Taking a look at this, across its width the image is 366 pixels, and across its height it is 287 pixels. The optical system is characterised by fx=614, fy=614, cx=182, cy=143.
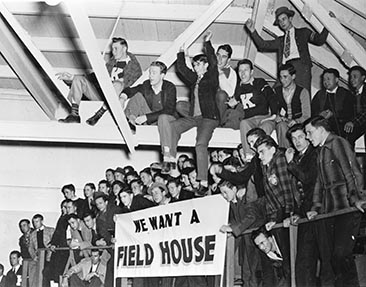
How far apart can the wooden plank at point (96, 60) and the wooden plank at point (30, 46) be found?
1.26m

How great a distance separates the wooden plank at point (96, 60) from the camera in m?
4.70

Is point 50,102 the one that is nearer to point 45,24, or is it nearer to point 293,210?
point 45,24

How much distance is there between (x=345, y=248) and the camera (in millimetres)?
4535

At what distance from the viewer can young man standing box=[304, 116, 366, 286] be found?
4.50 metres

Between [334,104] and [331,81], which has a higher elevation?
[331,81]

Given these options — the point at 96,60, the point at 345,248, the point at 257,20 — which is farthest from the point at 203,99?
the point at 345,248

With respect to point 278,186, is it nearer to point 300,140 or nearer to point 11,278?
point 300,140

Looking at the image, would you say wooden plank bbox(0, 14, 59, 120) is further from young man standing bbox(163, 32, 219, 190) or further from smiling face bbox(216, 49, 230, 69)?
smiling face bbox(216, 49, 230, 69)

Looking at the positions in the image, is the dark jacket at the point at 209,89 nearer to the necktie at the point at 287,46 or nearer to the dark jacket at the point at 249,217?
the necktie at the point at 287,46

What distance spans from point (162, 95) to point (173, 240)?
2.27 meters

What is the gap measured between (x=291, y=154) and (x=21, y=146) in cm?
709

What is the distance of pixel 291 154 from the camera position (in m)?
5.52

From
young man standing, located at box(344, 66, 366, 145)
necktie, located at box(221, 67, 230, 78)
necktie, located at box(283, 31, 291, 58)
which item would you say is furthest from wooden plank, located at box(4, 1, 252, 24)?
young man standing, located at box(344, 66, 366, 145)

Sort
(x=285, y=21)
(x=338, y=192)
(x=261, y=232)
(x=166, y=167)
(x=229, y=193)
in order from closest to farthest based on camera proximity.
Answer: (x=338, y=192) → (x=261, y=232) → (x=229, y=193) → (x=166, y=167) → (x=285, y=21)
